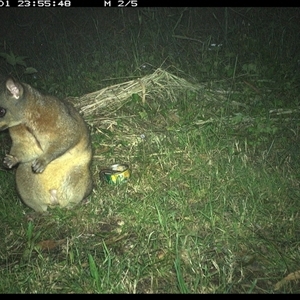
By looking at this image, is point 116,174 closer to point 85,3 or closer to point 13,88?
point 13,88

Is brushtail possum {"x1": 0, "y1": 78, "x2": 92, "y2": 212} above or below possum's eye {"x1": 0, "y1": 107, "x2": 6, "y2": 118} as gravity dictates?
below

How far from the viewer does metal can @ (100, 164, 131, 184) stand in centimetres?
427

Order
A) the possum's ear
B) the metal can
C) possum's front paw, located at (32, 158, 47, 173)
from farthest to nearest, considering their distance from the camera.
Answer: the metal can, possum's front paw, located at (32, 158, 47, 173), the possum's ear

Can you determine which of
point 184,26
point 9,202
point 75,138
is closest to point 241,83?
point 184,26

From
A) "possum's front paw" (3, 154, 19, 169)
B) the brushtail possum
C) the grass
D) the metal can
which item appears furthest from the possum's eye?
the metal can

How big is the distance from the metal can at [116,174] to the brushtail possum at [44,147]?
10.1 inches

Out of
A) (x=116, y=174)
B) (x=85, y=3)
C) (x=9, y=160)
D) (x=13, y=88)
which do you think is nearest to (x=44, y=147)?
(x=9, y=160)

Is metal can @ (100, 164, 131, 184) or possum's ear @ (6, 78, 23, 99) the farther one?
metal can @ (100, 164, 131, 184)

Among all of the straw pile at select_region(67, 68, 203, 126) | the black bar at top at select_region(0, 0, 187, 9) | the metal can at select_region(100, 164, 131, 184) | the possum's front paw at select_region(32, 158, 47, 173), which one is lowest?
the metal can at select_region(100, 164, 131, 184)

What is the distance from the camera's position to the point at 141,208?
3.83m

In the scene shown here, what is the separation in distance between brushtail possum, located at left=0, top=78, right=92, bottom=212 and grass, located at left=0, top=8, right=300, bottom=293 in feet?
0.59

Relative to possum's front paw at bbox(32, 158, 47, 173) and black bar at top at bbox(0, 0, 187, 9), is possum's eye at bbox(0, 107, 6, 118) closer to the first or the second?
possum's front paw at bbox(32, 158, 47, 173)

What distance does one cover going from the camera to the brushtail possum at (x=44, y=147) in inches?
141

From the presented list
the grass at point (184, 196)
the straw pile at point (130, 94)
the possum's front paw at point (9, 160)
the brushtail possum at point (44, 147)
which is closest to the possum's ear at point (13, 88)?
the brushtail possum at point (44, 147)
